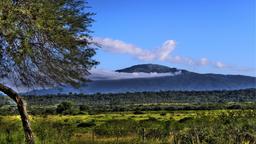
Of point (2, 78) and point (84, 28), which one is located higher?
point (84, 28)

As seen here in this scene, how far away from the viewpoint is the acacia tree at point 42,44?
1722 cm

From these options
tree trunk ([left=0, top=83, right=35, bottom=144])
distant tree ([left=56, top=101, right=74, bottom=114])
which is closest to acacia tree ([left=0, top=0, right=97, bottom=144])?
tree trunk ([left=0, top=83, right=35, bottom=144])

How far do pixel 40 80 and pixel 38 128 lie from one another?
4.78 m

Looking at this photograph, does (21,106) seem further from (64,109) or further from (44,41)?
(64,109)

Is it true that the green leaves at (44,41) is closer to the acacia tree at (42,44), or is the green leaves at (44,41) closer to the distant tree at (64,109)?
the acacia tree at (42,44)

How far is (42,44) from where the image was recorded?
738 inches

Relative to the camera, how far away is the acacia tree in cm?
1722

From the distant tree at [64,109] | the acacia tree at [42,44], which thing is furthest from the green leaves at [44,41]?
the distant tree at [64,109]

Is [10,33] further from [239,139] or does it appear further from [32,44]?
[239,139]

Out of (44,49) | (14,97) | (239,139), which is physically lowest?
(239,139)

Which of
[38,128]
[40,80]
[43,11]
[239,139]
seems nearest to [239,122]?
[239,139]

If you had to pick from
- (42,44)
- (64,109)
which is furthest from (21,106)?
(64,109)

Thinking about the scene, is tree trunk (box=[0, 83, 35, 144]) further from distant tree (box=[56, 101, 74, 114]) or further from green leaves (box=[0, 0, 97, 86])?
distant tree (box=[56, 101, 74, 114])

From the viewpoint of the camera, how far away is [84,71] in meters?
20.3
